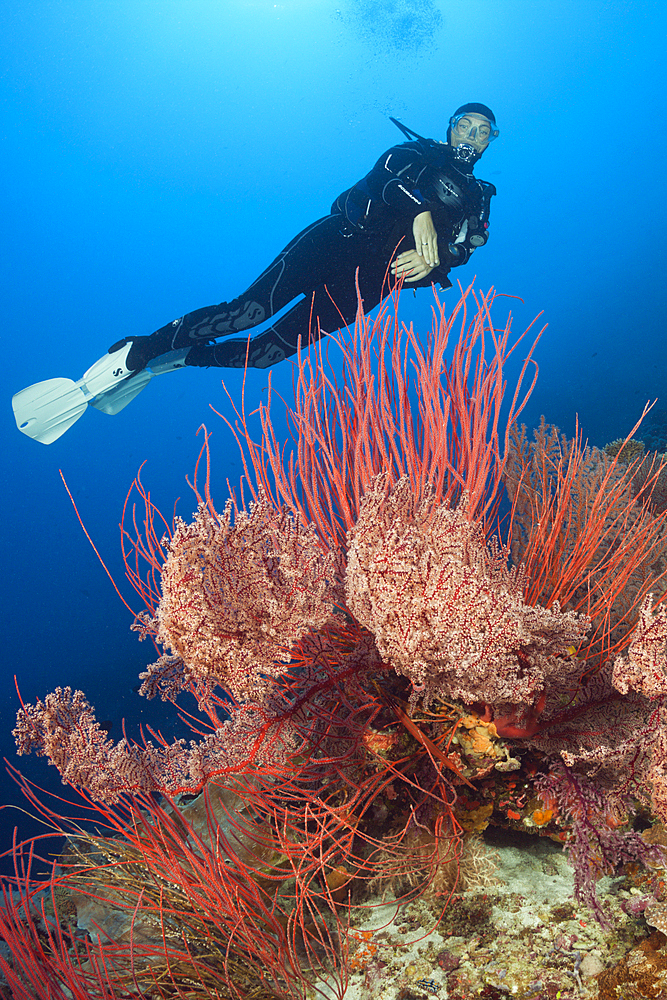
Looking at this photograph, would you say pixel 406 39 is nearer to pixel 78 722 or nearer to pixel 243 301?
pixel 243 301

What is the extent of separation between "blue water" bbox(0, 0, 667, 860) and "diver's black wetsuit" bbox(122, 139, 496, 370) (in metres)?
11.7

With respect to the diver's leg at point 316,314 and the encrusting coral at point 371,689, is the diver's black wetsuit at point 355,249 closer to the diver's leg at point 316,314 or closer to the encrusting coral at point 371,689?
the diver's leg at point 316,314

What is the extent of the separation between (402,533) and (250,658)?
546 millimetres

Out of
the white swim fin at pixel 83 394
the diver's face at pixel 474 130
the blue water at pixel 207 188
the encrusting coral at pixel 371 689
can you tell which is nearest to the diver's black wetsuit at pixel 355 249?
the diver's face at pixel 474 130

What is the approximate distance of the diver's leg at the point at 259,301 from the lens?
504 centimetres

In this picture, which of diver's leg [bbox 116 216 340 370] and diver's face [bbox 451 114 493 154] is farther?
diver's leg [bbox 116 216 340 370]

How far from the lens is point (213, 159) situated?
89.9 ft

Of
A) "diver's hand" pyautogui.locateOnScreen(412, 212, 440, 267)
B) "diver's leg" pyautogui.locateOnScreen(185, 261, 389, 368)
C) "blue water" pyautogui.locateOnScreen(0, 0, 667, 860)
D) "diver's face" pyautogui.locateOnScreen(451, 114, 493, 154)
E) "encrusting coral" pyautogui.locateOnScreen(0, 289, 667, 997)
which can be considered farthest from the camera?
"blue water" pyautogui.locateOnScreen(0, 0, 667, 860)

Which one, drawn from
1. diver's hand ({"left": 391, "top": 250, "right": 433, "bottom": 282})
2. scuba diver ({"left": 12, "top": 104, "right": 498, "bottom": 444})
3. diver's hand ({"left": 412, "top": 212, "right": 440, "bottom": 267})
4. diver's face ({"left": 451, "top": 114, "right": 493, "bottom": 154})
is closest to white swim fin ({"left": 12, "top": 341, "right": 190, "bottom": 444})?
scuba diver ({"left": 12, "top": 104, "right": 498, "bottom": 444})

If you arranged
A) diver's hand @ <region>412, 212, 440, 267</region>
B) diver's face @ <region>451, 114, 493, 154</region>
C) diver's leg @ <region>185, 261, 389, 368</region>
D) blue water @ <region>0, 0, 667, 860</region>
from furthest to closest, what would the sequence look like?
blue water @ <region>0, 0, 667, 860</region>
diver's leg @ <region>185, 261, 389, 368</region>
diver's face @ <region>451, 114, 493, 154</region>
diver's hand @ <region>412, 212, 440, 267</region>

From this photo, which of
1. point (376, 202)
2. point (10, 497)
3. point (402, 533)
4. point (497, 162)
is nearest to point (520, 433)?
point (402, 533)

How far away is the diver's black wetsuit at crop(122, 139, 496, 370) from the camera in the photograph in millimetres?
4551

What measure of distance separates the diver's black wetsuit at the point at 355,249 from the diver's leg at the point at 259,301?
0.01 m

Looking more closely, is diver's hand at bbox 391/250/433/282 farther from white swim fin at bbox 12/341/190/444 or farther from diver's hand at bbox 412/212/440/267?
white swim fin at bbox 12/341/190/444
